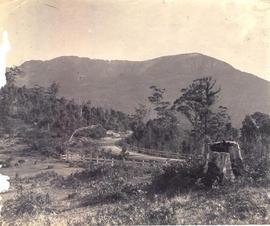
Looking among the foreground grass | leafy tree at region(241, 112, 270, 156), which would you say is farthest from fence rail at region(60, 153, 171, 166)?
leafy tree at region(241, 112, 270, 156)

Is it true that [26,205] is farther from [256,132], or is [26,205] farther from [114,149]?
[256,132]

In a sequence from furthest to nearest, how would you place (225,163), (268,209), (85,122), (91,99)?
(85,122) < (91,99) < (225,163) < (268,209)

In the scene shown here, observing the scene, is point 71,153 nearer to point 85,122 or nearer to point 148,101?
point 85,122

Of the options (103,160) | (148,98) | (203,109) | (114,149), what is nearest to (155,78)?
(148,98)

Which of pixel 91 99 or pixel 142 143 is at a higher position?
pixel 91 99

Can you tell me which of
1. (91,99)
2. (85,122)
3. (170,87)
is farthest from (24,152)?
(170,87)

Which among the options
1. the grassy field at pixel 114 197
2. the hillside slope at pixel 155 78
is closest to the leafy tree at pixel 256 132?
the hillside slope at pixel 155 78
